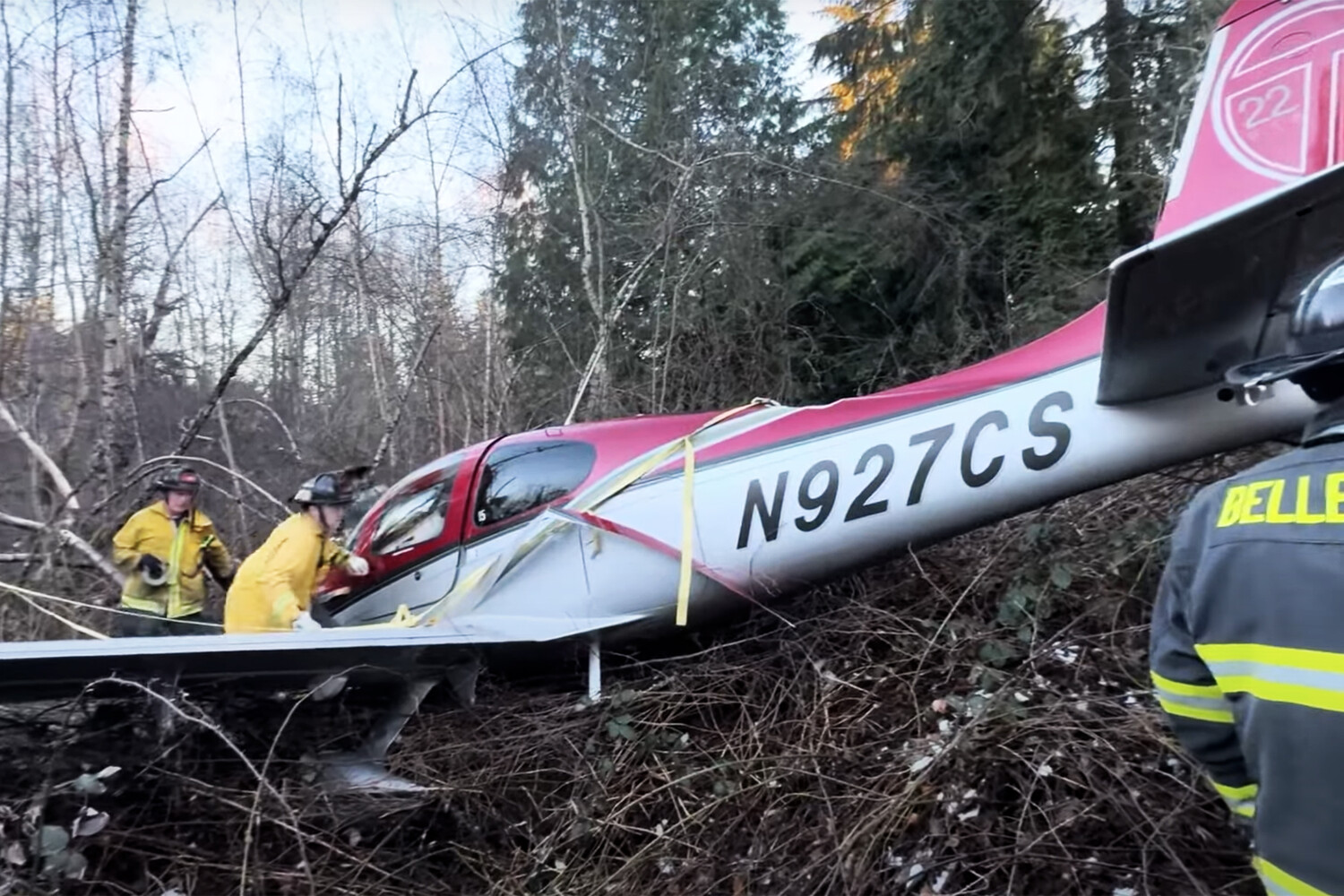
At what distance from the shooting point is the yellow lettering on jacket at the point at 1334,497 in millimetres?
1229

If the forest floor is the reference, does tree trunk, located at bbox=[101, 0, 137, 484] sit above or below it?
above

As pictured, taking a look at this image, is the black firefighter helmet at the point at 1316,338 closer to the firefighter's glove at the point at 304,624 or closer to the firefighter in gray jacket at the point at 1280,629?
the firefighter in gray jacket at the point at 1280,629

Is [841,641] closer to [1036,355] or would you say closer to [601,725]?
[601,725]

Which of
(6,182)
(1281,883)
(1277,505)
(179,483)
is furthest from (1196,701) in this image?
(6,182)

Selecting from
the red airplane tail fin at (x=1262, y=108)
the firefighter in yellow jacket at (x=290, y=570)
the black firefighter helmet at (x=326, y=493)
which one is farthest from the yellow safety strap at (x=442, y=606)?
the red airplane tail fin at (x=1262, y=108)

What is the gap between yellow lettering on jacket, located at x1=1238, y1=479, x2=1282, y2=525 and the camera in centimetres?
134

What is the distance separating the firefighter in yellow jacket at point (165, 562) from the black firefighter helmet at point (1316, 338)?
5959mm

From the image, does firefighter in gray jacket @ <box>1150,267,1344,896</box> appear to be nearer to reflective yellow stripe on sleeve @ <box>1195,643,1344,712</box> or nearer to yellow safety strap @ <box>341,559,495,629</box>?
reflective yellow stripe on sleeve @ <box>1195,643,1344,712</box>

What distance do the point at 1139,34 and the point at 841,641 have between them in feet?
26.4

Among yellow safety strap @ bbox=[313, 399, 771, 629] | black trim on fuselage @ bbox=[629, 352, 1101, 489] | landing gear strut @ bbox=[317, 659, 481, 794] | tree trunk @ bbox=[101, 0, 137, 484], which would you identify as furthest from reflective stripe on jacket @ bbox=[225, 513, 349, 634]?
tree trunk @ bbox=[101, 0, 137, 484]

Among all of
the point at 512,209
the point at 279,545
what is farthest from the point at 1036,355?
the point at 512,209

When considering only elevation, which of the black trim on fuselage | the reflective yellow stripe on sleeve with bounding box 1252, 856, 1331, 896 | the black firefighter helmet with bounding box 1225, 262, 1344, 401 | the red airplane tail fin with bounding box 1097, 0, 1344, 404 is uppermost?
the red airplane tail fin with bounding box 1097, 0, 1344, 404

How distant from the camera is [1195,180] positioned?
3.85 m

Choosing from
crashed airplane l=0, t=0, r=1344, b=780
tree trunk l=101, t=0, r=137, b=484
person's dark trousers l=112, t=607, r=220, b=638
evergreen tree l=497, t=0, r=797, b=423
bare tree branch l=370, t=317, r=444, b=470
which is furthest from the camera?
evergreen tree l=497, t=0, r=797, b=423
